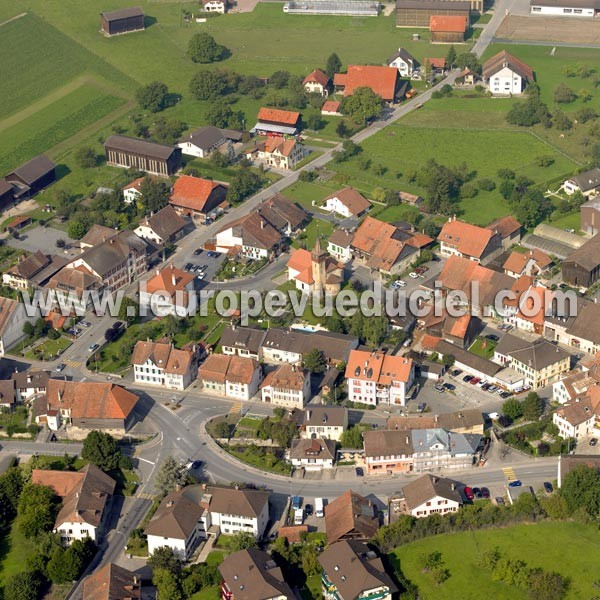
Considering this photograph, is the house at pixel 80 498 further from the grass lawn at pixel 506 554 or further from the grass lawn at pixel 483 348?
the grass lawn at pixel 483 348

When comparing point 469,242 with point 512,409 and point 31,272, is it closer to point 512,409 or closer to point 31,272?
point 512,409

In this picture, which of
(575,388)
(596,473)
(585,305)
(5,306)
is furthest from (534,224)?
(5,306)

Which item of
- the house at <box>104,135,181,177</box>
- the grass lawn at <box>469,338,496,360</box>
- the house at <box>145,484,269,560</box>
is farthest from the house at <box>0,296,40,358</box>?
the grass lawn at <box>469,338,496,360</box>

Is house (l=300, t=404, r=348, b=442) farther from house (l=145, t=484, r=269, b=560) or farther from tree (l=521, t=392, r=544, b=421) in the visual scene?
tree (l=521, t=392, r=544, b=421)

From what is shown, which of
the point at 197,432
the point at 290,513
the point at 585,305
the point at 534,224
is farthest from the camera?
the point at 534,224

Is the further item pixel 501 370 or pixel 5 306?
pixel 5 306

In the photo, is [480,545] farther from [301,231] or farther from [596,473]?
[301,231]

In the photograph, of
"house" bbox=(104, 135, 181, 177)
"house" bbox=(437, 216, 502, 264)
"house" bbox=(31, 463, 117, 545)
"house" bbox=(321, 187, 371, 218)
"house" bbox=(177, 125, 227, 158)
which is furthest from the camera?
"house" bbox=(177, 125, 227, 158)
